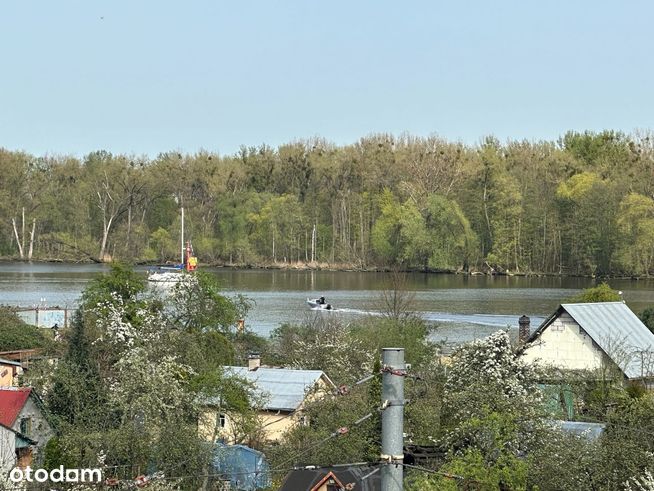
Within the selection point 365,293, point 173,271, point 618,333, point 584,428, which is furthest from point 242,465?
point 173,271

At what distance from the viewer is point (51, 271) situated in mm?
111188

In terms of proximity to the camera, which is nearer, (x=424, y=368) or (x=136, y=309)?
(x=424, y=368)

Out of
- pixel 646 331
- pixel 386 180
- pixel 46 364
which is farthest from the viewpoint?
pixel 386 180

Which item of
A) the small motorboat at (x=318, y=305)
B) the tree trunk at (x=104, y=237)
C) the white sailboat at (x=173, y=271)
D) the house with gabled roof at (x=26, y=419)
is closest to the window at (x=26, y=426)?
the house with gabled roof at (x=26, y=419)

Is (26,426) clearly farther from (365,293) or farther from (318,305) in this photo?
(365,293)

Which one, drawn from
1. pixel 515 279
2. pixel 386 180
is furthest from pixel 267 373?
pixel 386 180

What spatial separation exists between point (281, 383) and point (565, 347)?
31.5 ft

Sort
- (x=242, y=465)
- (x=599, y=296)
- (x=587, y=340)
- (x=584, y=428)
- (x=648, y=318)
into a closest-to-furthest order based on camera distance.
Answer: (x=242, y=465), (x=584, y=428), (x=587, y=340), (x=599, y=296), (x=648, y=318)

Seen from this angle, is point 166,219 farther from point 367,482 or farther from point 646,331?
point 367,482

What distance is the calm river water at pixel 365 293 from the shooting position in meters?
66.1

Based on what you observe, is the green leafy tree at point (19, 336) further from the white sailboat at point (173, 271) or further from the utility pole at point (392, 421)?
the utility pole at point (392, 421)

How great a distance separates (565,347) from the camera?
1387 inches

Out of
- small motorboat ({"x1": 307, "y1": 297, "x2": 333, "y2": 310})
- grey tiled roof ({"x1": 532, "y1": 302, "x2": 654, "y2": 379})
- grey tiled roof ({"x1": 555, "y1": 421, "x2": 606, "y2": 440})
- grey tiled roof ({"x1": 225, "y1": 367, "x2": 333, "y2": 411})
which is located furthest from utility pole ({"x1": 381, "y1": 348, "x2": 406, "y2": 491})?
small motorboat ({"x1": 307, "y1": 297, "x2": 333, "y2": 310})

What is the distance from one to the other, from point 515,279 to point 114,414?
3401 inches
